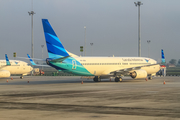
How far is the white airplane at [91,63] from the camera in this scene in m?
40.8

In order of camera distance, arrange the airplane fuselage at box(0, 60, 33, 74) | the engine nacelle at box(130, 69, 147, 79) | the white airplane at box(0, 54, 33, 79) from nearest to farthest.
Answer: the engine nacelle at box(130, 69, 147, 79), the white airplane at box(0, 54, 33, 79), the airplane fuselage at box(0, 60, 33, 74)

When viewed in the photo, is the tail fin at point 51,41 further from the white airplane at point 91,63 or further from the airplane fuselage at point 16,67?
the airplane fuselage at point 16,67

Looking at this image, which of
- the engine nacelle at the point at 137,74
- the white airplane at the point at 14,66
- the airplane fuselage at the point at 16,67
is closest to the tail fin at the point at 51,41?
the engine nacelle at the point at 137,74

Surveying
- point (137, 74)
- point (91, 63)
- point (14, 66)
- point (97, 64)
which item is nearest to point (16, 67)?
point (14, 66)

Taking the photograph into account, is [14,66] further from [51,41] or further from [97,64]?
[51,41]

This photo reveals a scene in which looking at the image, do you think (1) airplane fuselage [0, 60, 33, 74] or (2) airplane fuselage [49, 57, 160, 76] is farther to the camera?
(1) airplane fuselage [0, 60, 33, 74]

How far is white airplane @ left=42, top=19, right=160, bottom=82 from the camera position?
40.8 metres

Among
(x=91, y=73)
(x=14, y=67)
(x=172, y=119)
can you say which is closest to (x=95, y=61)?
(x=91, y=73)

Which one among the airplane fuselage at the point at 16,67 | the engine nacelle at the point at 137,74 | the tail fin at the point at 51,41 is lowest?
the engine nacelle at the point at 137,74

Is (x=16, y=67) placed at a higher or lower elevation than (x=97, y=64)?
lower

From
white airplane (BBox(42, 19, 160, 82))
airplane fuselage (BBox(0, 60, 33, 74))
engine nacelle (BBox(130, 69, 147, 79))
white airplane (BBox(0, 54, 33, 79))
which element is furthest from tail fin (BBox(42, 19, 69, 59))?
airplane fuselage (BBox(0, 60, 33, 74))

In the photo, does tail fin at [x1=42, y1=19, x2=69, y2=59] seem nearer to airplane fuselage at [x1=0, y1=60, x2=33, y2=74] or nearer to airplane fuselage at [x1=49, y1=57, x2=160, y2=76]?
airplane fuselage at [x1=49, y1=57, x2=160, y2=76]

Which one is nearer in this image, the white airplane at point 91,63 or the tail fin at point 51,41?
the tail fin at point 51,41

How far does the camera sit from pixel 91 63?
44.8m
